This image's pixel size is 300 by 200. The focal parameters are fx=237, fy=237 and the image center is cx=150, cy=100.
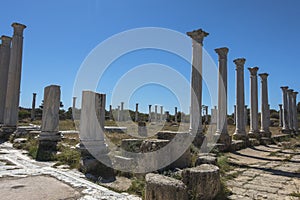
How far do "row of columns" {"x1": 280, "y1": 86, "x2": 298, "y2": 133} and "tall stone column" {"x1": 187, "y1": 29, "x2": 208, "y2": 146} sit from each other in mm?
15736

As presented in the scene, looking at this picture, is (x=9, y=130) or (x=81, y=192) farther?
(x=9, y=130)

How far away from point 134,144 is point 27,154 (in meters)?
4.72

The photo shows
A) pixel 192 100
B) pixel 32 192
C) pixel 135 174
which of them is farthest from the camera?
pixel 192 100

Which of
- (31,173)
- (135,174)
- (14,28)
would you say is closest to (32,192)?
(31,173)

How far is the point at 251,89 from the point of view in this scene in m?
17.0

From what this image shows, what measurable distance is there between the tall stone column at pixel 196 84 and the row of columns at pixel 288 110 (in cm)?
1574

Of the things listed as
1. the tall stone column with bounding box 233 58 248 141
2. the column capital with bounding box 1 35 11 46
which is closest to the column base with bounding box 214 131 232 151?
the tall stone column with bounding box 233 58 248 141

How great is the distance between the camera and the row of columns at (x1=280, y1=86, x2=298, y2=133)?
23.1 m

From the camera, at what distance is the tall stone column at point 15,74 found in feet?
46.0

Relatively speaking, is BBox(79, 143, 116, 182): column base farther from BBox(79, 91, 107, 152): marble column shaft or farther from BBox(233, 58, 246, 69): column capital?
BBox(233, 58, 246, 69): column capital

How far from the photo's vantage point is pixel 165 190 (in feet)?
12.3

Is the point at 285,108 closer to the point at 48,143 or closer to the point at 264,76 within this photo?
the point at 264,76

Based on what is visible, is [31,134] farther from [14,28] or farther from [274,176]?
[274,176]

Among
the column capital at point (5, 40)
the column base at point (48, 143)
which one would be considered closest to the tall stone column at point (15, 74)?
the column capital at point (5, 40)
